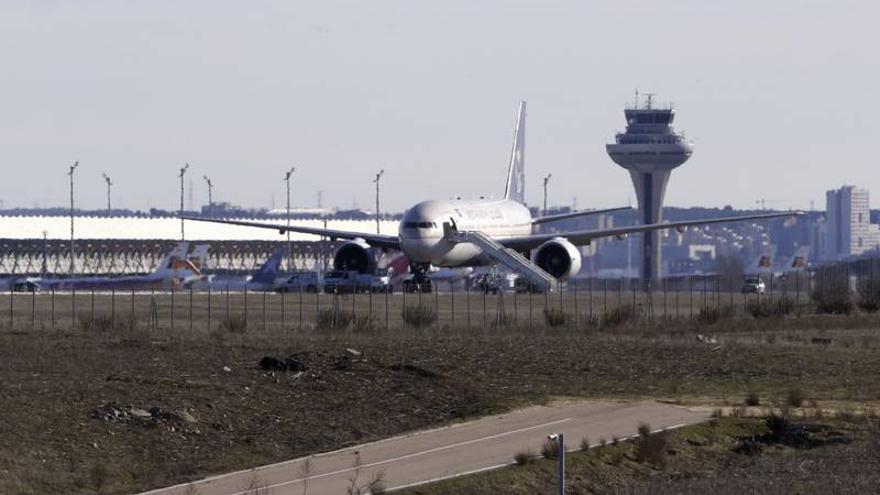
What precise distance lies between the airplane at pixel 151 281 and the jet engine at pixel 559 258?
24643 mm

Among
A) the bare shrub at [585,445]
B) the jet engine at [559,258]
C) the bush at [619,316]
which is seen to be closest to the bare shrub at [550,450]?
the bare shrub at [585,445]

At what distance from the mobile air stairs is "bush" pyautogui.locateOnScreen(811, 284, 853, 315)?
1436cm

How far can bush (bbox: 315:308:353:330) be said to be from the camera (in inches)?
2095

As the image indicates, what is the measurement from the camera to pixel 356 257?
282 feet

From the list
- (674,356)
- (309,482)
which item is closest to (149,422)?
(309,482)

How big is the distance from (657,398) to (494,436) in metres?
6.74

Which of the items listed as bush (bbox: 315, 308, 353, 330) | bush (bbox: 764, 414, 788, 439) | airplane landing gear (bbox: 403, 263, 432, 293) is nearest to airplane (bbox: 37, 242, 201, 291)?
airplane landing gear (bbox: 403, 263, 432, 293)

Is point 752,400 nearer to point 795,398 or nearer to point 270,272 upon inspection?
point 795,398

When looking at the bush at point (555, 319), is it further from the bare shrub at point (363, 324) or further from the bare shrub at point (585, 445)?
the bare shrub at point (585, 445)

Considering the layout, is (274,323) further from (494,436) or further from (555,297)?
(494,436)

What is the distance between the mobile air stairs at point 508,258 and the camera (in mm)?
82312

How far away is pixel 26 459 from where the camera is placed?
84.3 ft

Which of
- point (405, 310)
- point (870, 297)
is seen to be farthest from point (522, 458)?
point (870, 297)

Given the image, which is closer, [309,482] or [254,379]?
[309,482]
